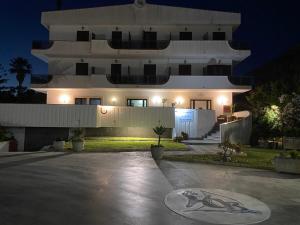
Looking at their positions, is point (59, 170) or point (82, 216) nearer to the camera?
point (82, 216)

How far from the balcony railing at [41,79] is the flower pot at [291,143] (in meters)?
20.5

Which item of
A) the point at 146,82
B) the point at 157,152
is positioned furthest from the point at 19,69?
the point at 157,152

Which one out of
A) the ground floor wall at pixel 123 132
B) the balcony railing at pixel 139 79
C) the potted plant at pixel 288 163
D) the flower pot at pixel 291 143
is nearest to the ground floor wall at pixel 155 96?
the balcony railing at pixel 139 79

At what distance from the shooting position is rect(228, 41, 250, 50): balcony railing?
94.1 feet

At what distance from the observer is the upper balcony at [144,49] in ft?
93.3

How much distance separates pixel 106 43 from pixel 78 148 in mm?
14104

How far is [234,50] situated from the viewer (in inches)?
1121

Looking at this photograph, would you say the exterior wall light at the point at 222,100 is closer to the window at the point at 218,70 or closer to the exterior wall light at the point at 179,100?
the window at the point at 218,70

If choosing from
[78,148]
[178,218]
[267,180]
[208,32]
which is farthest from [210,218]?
[208,32]

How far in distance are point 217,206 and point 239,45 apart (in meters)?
24.1

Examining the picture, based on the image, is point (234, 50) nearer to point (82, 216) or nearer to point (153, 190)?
point (153, 190)

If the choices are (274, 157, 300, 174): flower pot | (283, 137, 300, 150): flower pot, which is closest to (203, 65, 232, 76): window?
(283, 137, 300, 150): flower pot

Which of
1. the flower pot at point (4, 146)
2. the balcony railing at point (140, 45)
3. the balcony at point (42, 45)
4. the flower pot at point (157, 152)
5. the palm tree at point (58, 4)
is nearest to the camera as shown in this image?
the flower pot at point (157, 152)

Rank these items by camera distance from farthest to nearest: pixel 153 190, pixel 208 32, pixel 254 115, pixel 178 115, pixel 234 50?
pixel 208 32 → pixel 234 50 → pixel 178 115 → pixel 254 115 → pixel 153 190
